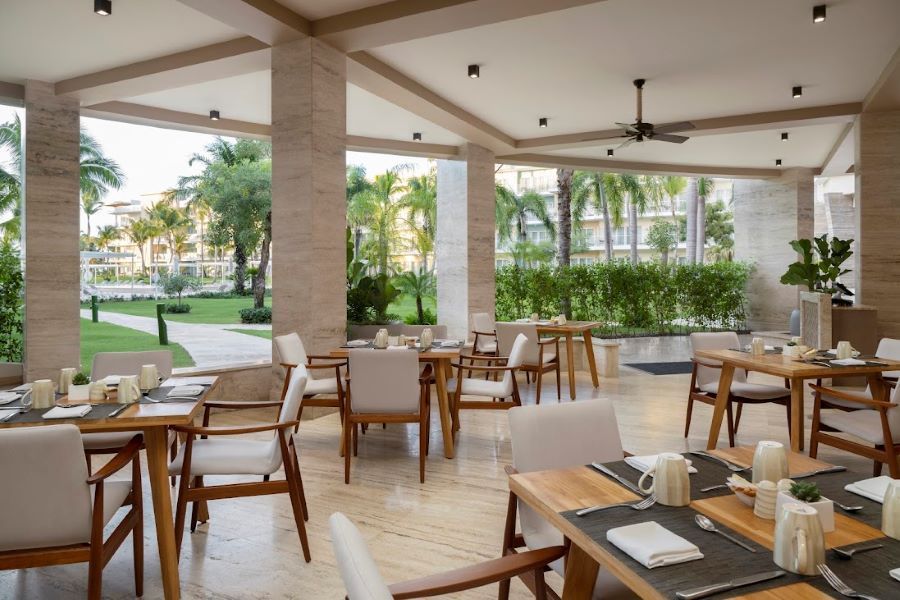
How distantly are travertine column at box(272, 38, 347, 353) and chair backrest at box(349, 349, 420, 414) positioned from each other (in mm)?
1714

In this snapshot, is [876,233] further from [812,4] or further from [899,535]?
[899,535]

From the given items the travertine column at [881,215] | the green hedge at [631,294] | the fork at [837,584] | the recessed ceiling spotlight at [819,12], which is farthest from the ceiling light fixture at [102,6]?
the travertine column at [881,215]

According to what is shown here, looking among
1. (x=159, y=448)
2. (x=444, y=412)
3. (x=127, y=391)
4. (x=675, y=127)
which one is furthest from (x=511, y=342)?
(x=159, y=448)

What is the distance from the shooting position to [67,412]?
266 centimetres

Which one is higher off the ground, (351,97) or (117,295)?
(351,97)

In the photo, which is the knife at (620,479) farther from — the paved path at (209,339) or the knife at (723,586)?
the paved path at (209,339)

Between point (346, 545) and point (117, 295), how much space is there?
7222 millimetres

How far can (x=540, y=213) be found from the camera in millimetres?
21516

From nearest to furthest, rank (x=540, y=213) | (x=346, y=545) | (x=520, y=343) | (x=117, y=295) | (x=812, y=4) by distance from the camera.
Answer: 1. (x=346, y=545)
2. (x=520, y=343)
3. (x=812, y=4)
4. (x=117, y=295)
5. (x=540, y=213)

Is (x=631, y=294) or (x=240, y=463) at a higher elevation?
(x=631, y=294)

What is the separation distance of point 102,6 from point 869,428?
238 inches

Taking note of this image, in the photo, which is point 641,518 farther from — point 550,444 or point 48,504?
point 48,504

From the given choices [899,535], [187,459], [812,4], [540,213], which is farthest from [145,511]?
[540,213]

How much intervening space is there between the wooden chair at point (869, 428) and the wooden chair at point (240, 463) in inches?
122
